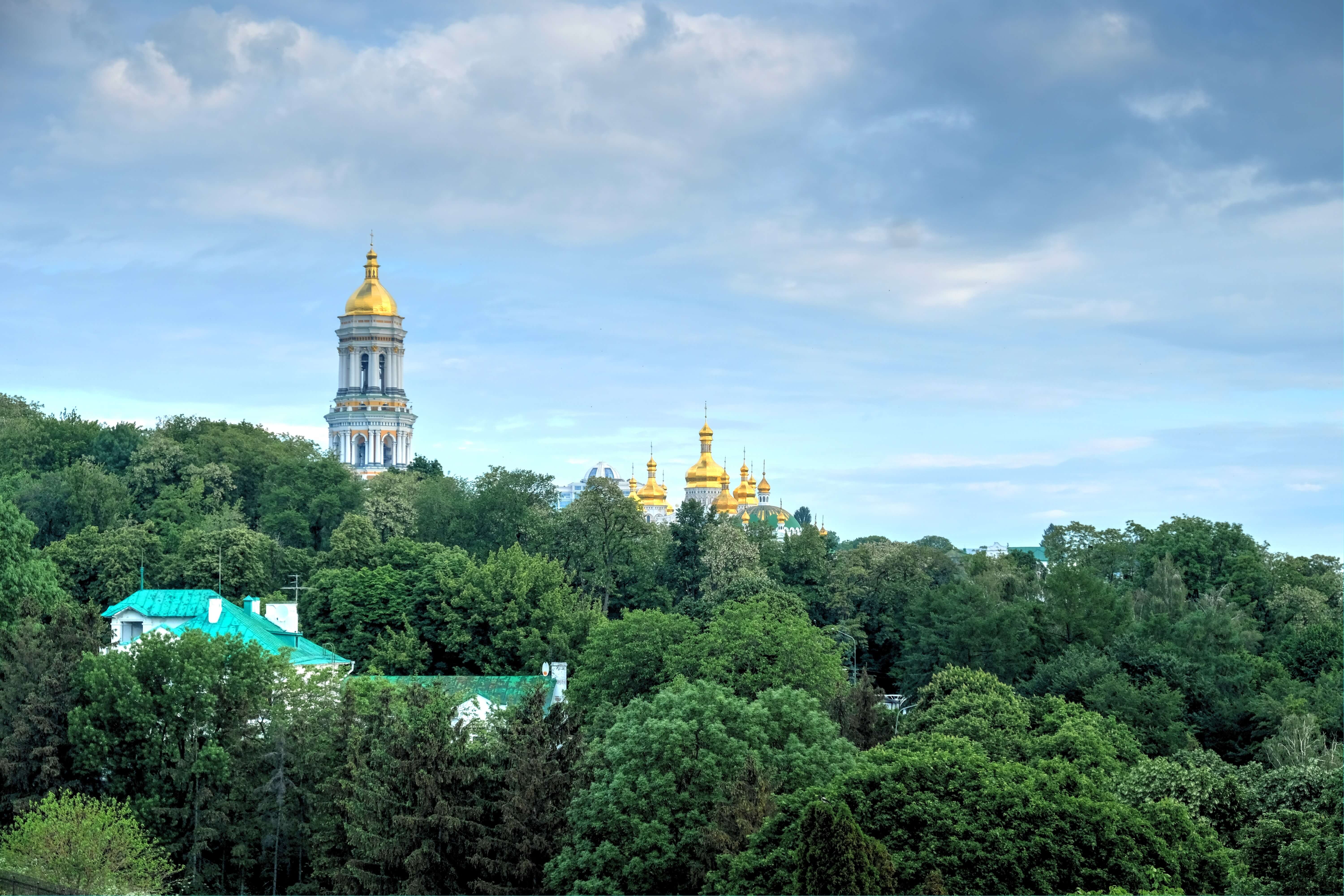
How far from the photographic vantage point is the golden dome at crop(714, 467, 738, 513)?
123125mm

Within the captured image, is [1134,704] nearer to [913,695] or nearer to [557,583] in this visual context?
[913,695]

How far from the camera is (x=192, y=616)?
5009cm

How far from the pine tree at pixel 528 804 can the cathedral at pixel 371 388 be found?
9528 centimetres

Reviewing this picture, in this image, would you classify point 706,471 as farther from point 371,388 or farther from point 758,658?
point 758,658

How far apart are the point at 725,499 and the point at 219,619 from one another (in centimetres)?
8007

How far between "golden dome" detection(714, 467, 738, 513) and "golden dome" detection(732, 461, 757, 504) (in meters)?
1.78

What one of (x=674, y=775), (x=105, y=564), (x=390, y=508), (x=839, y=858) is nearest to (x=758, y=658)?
(x=674, y=775)

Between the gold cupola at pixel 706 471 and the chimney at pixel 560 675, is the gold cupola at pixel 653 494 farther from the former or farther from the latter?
the chimney at pixel 560 675

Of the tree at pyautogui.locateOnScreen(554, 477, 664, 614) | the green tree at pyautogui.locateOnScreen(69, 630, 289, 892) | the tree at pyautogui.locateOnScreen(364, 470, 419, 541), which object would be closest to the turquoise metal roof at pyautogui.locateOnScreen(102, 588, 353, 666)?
the green tree at pyautogui.locateOnScreen(69, 630, 289, 892)

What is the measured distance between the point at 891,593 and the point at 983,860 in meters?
39.7

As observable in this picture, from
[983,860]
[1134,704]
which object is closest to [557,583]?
[1134,704]

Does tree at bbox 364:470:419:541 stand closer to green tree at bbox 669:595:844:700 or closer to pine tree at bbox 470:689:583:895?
green tree at bbox 669:595:844:700

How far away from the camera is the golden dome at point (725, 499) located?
123m

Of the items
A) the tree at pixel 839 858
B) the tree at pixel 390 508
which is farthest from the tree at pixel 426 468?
the tree at pixel 839 858
